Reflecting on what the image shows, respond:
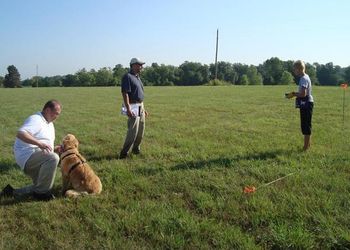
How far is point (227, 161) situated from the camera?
7.66 metres

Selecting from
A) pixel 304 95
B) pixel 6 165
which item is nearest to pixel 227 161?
pixel 304 95

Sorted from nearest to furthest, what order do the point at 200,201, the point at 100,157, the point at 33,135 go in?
the point at 200,201
the point at 33,135
the point at 100,157

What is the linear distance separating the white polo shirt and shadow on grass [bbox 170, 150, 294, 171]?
234 cm

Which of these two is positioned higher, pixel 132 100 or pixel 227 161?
pixel 132 100

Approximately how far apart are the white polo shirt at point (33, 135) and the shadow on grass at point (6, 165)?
176 centimetres

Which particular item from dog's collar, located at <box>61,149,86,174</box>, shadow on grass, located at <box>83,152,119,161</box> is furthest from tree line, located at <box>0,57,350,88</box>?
dog's collar, located at <box>61,149,86,174</box>

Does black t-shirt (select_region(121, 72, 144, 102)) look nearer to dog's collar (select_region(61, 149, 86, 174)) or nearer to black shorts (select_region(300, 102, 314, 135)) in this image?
dog's collar (select_region(61, 149, 86, 174))

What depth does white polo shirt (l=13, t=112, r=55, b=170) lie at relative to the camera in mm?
5824

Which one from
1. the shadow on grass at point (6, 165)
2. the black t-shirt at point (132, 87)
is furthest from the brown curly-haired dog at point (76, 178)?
the black t-shirt at point (132, 87)

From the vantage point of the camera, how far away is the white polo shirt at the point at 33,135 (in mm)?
5824

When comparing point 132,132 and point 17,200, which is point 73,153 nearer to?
point 17,200

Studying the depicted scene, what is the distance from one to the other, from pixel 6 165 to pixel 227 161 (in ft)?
14.0

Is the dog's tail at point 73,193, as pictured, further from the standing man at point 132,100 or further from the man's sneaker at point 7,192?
the standing man at point 132,100

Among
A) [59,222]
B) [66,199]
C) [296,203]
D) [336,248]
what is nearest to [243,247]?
[336,248]
